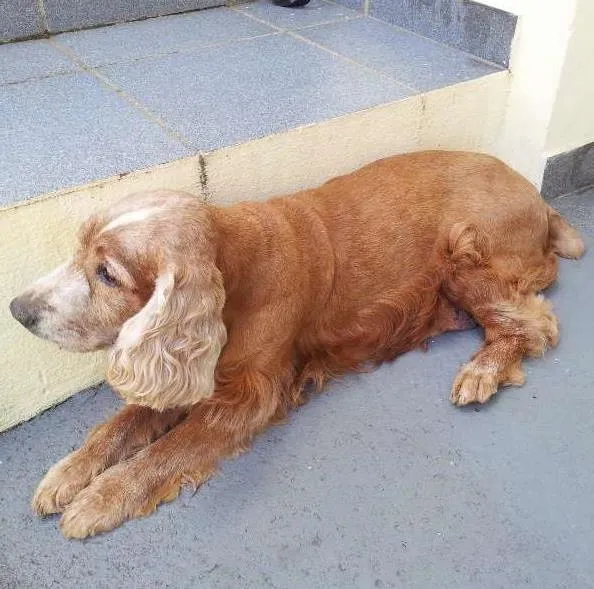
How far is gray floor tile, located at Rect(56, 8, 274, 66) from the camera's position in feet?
8.96

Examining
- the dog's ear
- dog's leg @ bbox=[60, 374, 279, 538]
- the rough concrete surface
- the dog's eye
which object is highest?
the dog's eye

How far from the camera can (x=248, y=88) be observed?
7.99 ft

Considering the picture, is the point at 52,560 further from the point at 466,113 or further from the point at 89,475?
the point at 466,113

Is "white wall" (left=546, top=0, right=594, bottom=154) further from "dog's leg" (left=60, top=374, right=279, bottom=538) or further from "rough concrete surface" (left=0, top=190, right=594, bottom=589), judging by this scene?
"dog's leg" (left=60, top=374, right=279, bottom=538)

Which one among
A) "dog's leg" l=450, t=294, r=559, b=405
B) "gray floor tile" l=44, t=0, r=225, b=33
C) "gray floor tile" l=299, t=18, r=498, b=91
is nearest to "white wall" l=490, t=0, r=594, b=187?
"gray floor tile" l=299, t=18, r=498, b=91

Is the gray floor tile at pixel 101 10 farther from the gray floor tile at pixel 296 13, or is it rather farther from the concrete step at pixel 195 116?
the gray floor tile at pixel 296 13

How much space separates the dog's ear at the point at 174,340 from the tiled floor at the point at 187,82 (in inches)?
19.4

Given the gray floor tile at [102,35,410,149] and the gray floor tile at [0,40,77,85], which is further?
the gray floor tile at [0,40,77,85]

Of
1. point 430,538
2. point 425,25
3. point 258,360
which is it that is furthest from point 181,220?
point 425,25

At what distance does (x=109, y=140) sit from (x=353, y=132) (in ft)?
2.63

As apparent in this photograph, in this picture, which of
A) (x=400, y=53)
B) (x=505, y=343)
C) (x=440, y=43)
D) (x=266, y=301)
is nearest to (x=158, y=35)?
(x=400, y=53)

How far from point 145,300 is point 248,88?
1124 millimetres

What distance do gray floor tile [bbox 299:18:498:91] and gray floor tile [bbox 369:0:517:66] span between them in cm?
4

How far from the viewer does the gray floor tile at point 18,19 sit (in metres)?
2.77
